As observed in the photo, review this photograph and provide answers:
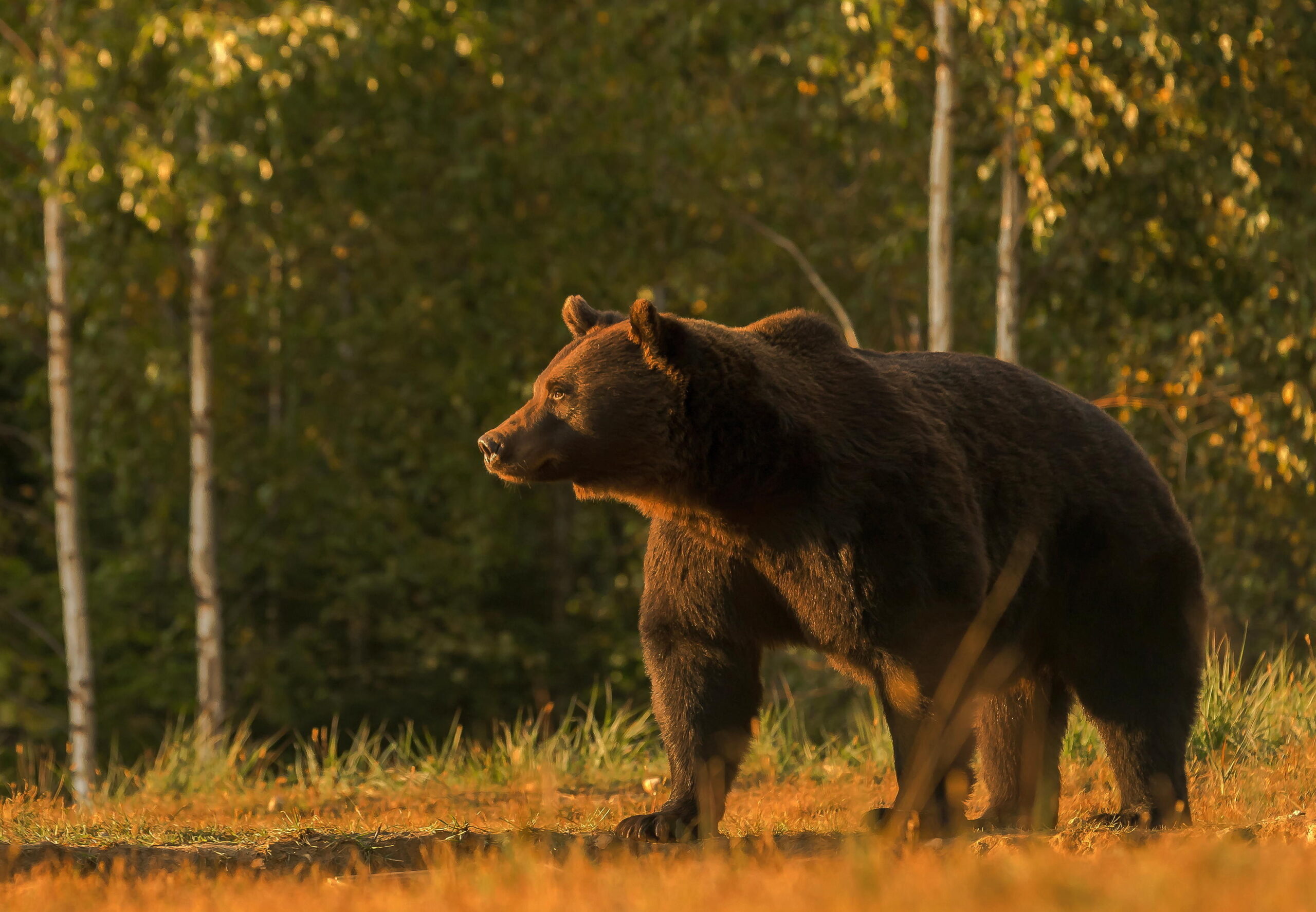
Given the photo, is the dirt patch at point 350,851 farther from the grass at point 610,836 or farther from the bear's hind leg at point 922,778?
the bear's hind leg at point 922,778

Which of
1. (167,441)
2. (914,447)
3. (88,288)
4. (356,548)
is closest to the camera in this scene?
(914,447)

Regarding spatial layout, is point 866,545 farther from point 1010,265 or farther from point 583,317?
point 1010,265

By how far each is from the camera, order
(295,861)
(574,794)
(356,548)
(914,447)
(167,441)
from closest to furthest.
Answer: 1. (295,861)
2. (914,447)
3. (574,794)
4. (167,441)
5. (356,548)

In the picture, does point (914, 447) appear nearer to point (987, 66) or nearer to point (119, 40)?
point (987, 66)

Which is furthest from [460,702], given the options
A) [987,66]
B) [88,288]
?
[987,66]

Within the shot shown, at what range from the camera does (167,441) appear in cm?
1630

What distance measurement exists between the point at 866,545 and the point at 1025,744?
149cm

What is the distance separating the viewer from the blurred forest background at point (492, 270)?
1150 cm

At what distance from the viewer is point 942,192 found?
35.9ft

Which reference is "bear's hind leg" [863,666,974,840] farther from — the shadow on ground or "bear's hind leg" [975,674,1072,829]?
"bear's hind leg" [975,674,1072,829]

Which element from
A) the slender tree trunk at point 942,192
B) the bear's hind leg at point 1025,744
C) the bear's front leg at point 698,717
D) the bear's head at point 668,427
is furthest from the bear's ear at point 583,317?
the slender tree trunk at point 942,192

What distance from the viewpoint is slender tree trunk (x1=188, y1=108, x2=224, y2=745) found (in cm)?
1329

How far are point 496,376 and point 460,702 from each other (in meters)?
3.94

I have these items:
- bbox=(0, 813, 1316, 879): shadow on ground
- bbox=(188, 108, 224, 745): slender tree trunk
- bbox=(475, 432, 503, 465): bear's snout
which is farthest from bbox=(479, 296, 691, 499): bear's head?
bbox=(188, 108, 224, 745): slender tree trunk
